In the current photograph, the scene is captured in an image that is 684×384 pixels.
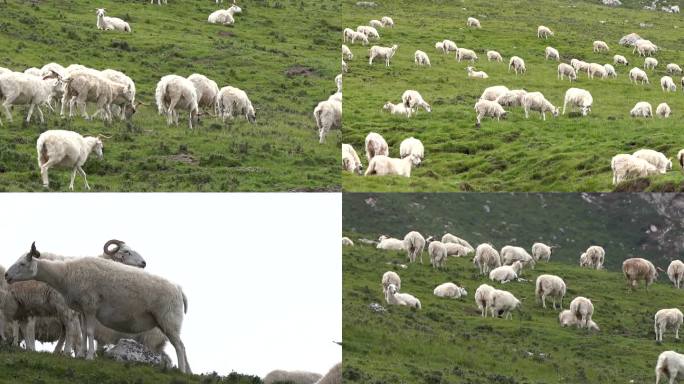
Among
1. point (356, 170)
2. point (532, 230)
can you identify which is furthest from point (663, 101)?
point (356, 170)

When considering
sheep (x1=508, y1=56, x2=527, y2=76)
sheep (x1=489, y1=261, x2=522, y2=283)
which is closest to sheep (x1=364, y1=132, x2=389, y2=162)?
sheep (x1=489, y1=261, x2=522, y2=283)

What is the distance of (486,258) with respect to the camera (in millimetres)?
45594

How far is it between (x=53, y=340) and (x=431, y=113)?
1047 inches

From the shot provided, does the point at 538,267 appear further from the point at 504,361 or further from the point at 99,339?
the point at 99,339

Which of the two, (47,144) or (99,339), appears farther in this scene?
(47,144)

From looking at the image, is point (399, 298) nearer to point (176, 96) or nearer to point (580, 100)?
point (176, 96)

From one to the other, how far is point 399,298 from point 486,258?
10076 mm

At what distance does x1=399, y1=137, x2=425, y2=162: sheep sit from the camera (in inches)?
1524

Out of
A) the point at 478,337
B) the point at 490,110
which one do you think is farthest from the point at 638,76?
the point at 478,337

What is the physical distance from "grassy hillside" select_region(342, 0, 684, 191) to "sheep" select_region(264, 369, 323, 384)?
1172 cm

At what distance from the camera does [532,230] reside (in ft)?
197

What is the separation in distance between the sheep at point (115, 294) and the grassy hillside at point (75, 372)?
784mm

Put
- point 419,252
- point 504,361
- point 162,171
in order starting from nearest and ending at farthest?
point 504,361 < point 162,171 < point 419,252

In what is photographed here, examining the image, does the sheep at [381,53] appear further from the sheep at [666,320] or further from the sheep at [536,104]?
the sheep at [666,320]
